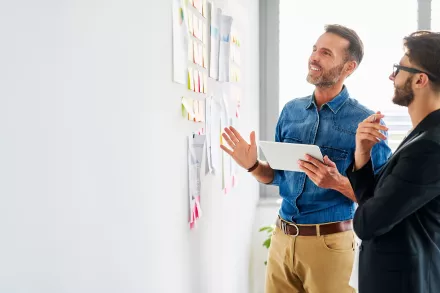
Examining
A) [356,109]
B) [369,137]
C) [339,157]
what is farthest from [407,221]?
[356,109]

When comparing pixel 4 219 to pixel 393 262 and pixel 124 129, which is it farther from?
pixel 393 262

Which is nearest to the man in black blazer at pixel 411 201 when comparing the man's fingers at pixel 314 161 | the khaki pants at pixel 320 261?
the man's fingers at pixel 314 161

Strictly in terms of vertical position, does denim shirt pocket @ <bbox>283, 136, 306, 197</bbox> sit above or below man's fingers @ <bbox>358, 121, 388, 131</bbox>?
below

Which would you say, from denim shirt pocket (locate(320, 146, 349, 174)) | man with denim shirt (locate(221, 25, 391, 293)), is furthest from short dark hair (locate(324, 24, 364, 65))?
denim shirt pocket (locate(320, 146, 349, 174))

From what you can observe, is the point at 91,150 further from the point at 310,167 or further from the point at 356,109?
the point at 356,109

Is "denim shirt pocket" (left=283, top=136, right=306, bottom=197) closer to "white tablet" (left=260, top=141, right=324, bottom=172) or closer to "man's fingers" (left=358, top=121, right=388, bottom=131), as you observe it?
"white tablet" (left=260, top=141, right=324, bottom=172)

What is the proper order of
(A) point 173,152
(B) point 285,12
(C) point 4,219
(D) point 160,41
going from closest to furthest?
(C) point 4,219
(D) point 160,41
(A) point 173,152
(B) point 285,12

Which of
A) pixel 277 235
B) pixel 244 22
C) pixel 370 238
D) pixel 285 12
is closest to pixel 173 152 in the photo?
pixel 370 238

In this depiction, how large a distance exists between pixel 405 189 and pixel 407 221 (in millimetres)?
132

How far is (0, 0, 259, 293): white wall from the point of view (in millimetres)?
704

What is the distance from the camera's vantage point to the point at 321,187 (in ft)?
6.10

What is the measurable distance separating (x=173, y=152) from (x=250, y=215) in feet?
6.48

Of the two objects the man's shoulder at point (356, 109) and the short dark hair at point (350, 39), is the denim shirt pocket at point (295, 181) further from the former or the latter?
the short dark hair at point (350, 39)

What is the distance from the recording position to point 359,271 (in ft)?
5.05
